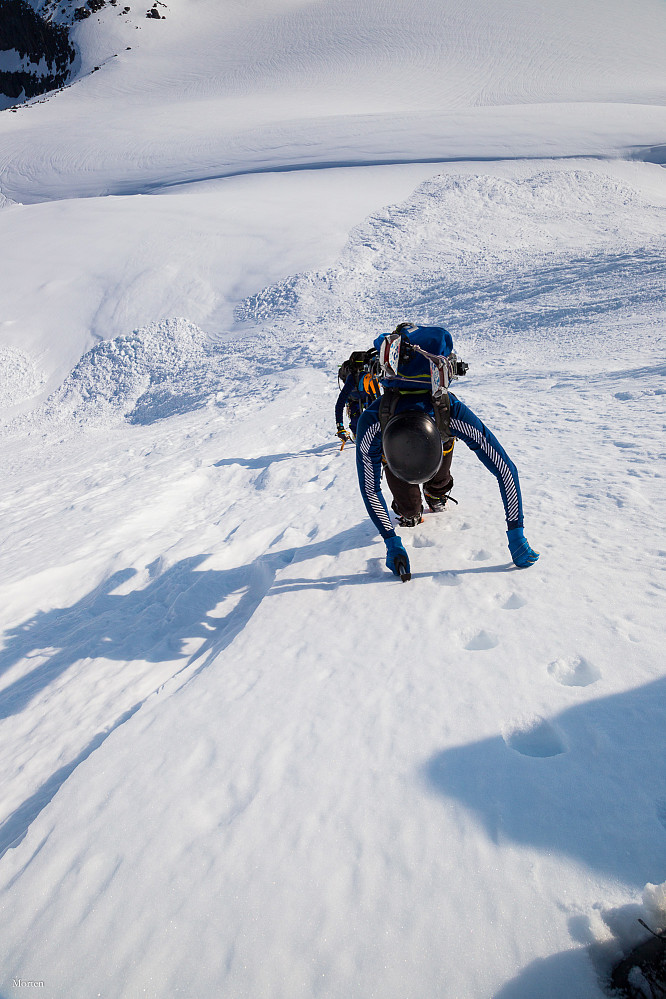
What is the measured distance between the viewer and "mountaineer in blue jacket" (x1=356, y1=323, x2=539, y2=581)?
3.14m

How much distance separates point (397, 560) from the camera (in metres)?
3.55

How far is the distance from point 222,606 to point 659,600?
3.16 meters

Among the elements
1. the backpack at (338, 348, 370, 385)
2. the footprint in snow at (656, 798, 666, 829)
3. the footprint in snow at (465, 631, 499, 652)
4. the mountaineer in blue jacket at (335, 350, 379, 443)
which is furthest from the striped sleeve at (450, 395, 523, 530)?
the backpack at (338, 348, 370, 385)

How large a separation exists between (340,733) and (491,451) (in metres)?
1.98

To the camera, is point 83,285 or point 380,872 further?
point 83,285

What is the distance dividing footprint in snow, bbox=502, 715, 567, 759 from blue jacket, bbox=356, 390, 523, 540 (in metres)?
1.50

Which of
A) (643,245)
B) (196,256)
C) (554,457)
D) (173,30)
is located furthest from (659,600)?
(173,30)

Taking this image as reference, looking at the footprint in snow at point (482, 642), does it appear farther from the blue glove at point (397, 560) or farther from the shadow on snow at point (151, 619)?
the shadow on snow at point (151, 619)

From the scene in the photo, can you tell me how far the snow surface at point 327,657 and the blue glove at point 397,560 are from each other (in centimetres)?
11

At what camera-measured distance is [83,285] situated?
697 inches

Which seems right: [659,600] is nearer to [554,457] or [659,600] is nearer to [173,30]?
[554,457]

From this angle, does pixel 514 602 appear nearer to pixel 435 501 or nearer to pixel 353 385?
pixel 435 501

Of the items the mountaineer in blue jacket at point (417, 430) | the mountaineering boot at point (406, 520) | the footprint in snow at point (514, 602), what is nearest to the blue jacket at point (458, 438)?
the mountaineer in blue jacket at point (417, 430)

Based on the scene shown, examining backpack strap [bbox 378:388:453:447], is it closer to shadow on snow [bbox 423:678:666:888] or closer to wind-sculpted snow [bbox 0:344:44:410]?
shadow on snow [bbox 423:678:666:888]
